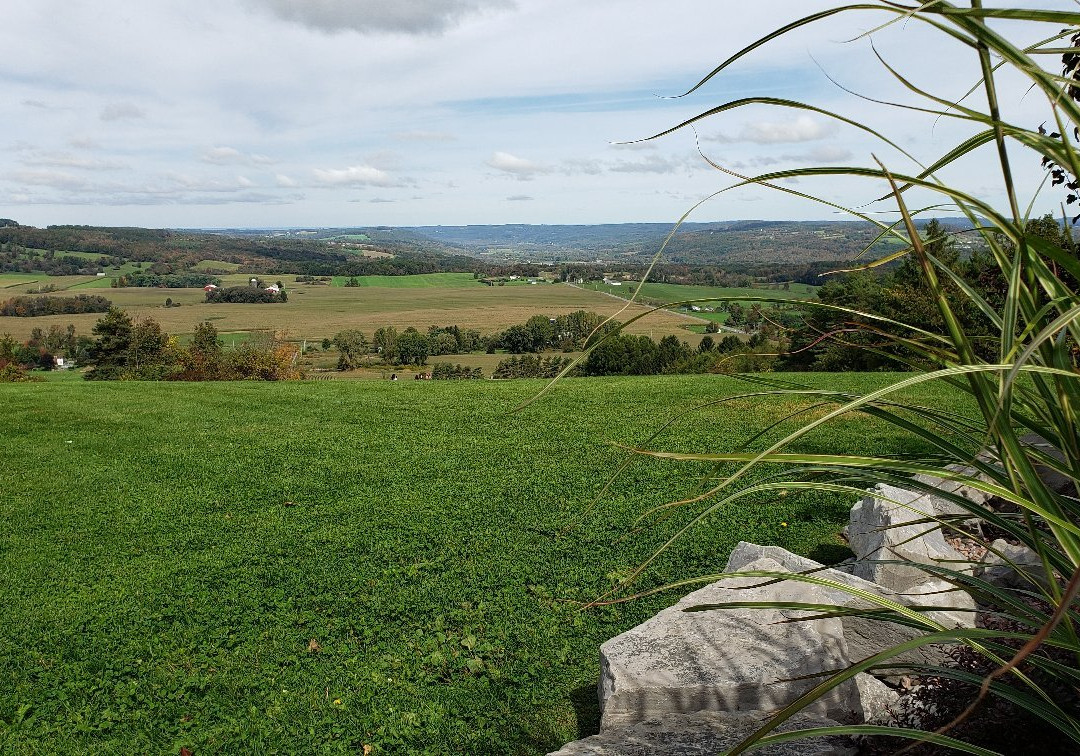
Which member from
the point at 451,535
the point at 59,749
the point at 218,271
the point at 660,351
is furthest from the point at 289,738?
the point at 218,271

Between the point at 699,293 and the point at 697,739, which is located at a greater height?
the point at 699,293

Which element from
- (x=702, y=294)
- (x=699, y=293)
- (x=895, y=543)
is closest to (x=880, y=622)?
(x=895, y=543)

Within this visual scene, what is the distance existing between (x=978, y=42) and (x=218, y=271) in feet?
295

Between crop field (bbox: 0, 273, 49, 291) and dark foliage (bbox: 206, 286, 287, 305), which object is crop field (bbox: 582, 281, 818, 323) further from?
crop field (bbox: 0, 273, 49, 291)

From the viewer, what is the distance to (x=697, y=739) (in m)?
2.37

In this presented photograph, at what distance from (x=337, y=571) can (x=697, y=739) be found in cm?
305

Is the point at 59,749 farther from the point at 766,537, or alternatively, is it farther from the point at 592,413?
the point at 592,413

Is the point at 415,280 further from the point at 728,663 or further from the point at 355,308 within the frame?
the point at 728,663

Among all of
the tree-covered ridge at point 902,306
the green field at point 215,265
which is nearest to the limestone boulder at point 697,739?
the tree-covered ridge at point 902,306

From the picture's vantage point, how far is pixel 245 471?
23.6ft

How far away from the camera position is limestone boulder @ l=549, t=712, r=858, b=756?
2.22 meters

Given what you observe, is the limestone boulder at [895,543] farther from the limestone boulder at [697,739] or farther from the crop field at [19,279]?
the crop field at [19,279]

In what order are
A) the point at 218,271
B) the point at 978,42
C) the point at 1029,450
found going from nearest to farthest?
the point at 978,42, the point at 1029,450, the point at 218,271

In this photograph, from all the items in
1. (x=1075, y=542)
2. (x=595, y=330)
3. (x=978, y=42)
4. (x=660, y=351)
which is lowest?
(x=660, y=351)
